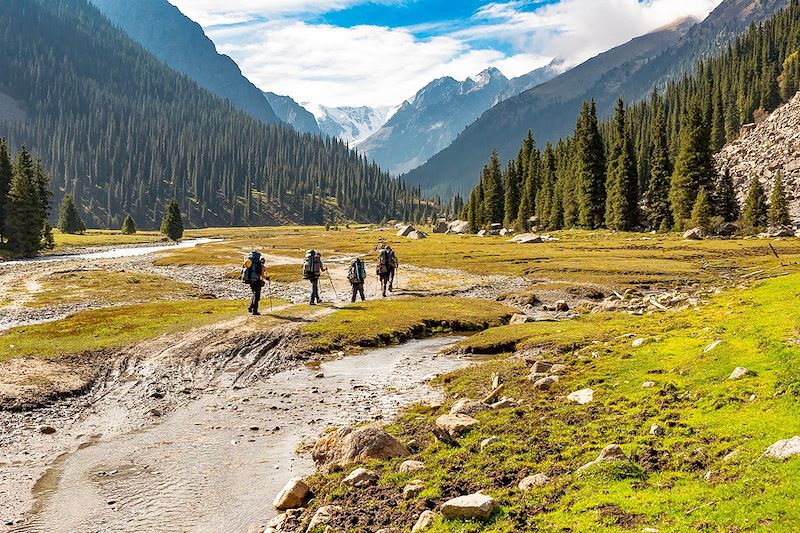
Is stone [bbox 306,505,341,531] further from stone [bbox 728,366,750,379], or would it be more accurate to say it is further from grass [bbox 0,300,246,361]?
grass [bbox 0,300,246,361]

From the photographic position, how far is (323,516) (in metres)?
10.4

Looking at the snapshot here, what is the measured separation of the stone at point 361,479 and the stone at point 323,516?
0.93 m

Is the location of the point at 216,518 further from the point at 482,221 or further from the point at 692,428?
the point at 482,221

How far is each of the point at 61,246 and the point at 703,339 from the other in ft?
403

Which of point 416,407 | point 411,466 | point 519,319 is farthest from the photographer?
point 519,319

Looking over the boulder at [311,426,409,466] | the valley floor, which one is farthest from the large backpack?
the boulder at [311,426,409,466]

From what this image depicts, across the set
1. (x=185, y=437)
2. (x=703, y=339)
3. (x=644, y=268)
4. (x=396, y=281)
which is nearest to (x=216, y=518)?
(x=185, y=437)

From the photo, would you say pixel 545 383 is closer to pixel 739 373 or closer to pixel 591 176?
pixel 739 373

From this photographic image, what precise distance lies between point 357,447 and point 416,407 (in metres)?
4.55

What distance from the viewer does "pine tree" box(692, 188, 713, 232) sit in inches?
3307

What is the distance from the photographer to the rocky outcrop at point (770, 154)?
4417 inches

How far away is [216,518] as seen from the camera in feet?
37.7

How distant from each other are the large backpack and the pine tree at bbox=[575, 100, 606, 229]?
87.2 metres

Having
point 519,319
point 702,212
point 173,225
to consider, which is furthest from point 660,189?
point 173,225
